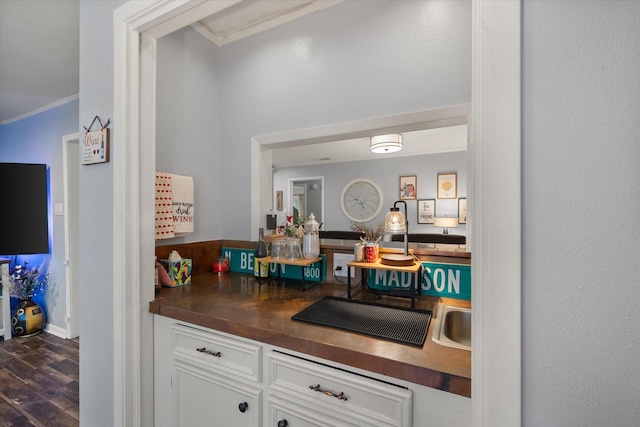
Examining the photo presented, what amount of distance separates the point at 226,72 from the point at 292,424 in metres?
2.08

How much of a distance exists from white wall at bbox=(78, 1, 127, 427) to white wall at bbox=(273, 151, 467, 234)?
468 centimetres

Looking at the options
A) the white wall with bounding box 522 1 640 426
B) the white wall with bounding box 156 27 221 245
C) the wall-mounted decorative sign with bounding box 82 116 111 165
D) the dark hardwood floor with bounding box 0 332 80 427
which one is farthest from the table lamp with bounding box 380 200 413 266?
the dark hardwood floor with bounding box 0 332 80 427

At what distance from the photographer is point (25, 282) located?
3.14 m

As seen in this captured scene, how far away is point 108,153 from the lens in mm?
1253

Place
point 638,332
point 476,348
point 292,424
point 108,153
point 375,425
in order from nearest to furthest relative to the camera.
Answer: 1. point 638,332
2. point 476,348
3. point 375,425
4. point 292,424
5. point 108,153

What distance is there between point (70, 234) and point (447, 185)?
5.33m

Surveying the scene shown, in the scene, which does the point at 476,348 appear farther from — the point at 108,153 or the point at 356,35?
the point at 356,35

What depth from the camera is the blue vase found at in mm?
3053

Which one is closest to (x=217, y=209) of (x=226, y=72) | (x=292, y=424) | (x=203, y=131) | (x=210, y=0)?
(x=203, y=131)

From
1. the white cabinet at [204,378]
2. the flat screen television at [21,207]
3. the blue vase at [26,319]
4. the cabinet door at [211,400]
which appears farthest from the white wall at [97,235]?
the blue vase at [26,319]

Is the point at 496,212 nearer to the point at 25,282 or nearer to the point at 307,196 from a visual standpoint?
the point at 25,282

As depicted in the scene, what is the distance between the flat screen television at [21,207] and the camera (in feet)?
7.41

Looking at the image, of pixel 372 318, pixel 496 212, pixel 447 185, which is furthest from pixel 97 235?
pixel 447 185

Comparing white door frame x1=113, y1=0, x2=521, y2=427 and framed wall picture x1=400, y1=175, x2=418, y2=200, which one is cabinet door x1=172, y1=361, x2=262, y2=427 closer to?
white door frame x1=113, y1=0, x2=521, y2=427
